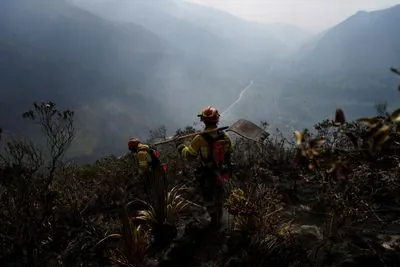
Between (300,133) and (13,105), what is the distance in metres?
141

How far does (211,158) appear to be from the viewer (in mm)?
6375

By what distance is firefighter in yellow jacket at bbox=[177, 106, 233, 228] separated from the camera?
6.34 metres

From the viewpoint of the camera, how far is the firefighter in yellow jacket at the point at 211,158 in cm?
634

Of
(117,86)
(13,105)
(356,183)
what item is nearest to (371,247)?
(356,183)

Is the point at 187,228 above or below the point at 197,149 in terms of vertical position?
below

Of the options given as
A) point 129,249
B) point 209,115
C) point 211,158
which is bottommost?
point 129,249

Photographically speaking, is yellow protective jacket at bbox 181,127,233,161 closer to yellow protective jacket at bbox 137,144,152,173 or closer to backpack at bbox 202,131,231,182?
backpack at bbox 202,131,231,182

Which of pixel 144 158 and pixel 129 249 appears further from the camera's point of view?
pixel 144 158

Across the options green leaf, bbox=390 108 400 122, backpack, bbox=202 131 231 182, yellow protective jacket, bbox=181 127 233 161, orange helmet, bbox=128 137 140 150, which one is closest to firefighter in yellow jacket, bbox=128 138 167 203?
orange helmet, bbox=128 137 140 150

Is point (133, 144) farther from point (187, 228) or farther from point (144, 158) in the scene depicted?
point (187, 228)

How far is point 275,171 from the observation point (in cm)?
1037

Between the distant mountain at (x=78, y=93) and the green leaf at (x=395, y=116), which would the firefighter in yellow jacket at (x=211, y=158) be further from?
the distant mountain at (x=78, y=93)

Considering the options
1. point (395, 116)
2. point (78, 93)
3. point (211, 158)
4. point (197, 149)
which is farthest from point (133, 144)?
point (78, 93)

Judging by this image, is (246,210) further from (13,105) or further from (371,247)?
(13,105)
